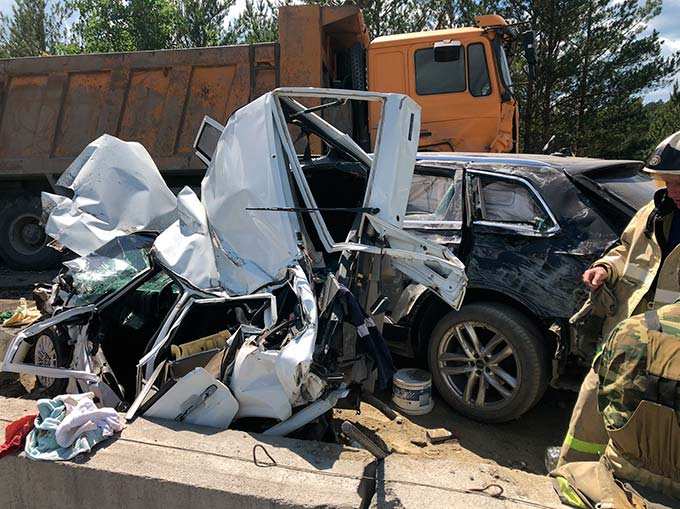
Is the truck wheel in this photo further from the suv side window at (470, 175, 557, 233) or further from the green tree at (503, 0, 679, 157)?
the green tree at (503, 0, 679, 157)

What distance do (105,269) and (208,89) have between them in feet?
14.2

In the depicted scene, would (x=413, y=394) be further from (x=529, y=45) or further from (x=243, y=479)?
(x=529, y=45)

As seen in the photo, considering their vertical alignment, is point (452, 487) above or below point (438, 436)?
above

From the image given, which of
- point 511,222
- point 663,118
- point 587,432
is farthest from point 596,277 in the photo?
point 663,118

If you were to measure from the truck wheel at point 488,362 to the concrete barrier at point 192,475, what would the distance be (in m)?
1.12

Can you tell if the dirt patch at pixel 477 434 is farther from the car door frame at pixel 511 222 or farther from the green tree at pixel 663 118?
the green tree at pixel 663 118

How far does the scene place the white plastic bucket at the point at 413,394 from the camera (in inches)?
136

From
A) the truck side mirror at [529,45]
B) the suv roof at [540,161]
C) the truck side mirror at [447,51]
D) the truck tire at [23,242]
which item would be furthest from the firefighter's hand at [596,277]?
the truck tire at [23,242]

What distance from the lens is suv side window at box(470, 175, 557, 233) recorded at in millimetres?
3361

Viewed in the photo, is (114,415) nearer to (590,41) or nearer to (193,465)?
(193,465)

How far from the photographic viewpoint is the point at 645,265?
8.14ft

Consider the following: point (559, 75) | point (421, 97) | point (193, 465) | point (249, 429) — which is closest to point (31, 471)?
point (193, 465)

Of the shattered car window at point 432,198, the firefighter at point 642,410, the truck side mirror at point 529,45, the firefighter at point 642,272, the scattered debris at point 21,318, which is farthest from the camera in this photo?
the truck side mirror at point 529,45

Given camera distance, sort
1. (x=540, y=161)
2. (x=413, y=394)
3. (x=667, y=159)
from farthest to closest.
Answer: (x=540, y=161), (x=413, y=394), (x=667, y=159)
